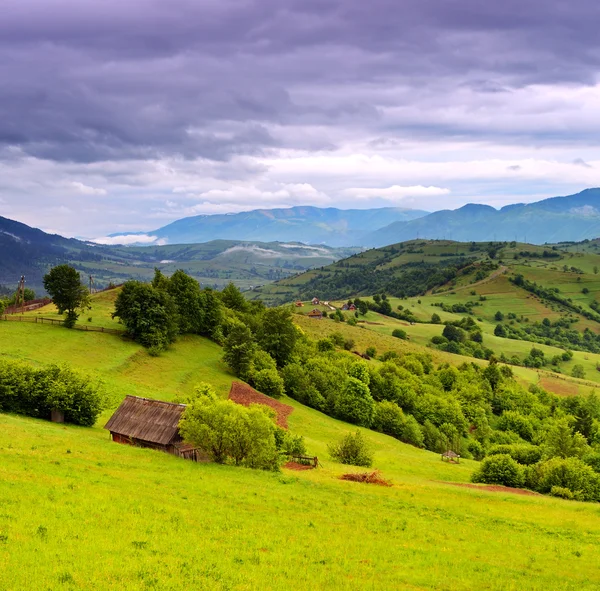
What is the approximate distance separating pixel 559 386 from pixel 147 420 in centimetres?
13959

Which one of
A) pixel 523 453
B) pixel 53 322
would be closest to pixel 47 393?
pixel 53 322

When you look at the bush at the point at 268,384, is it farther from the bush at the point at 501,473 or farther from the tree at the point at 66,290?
the bush at the point at 501,473

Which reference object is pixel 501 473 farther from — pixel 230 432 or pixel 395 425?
pixel 230 432

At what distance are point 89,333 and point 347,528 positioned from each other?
70034 mm

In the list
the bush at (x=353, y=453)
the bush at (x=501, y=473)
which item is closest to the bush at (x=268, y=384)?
the bush at (x=353, y=453)

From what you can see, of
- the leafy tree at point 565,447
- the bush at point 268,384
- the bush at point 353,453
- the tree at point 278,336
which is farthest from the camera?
the tree at point 278,336

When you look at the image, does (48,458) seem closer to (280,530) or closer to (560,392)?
(280,530)

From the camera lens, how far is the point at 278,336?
4331 inches

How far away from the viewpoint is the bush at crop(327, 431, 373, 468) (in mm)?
63094

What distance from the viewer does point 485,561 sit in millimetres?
31453

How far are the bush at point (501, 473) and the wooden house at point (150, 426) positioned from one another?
114ft

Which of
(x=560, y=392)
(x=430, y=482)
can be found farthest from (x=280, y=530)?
(x=560, y=392)

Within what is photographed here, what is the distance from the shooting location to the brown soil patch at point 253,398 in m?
81.6

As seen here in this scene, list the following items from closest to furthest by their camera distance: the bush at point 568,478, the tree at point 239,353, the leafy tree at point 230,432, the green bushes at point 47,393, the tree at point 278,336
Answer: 1. the leafy tree at point 230,432
2. the green bushes at point 47,393
3. the bush at point 568,478
4. the tree at point 239,353
5. the tree at point 278,336
